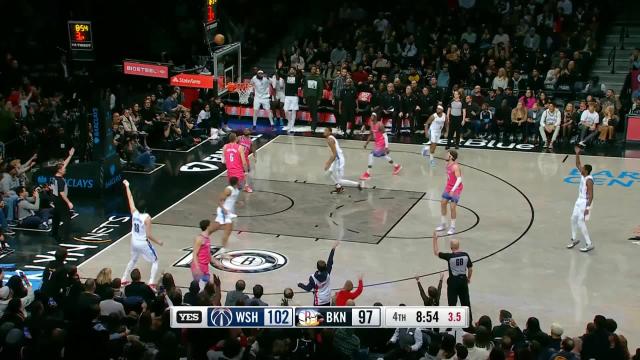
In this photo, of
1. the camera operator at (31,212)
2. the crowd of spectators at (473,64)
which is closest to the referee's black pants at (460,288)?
the camera operator at (31,212)

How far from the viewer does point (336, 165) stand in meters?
24.0

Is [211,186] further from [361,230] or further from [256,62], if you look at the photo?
[256,62]

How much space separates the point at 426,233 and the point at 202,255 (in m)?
5.97

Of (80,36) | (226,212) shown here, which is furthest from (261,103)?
(226,212)

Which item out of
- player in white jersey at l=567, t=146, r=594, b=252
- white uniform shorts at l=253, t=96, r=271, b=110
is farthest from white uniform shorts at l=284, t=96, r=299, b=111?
player in white jersey at l=567, t=146, r=594, b=252

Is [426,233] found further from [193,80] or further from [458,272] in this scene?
[193,80]

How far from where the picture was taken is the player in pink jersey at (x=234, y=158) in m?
22.5

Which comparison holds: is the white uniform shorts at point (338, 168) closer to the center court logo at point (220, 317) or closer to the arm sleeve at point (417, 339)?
the arm sleeve at point (417, 339)

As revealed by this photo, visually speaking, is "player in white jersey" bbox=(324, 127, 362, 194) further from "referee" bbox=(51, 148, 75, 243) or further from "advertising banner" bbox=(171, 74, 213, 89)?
"referee" bbox=(51, 148, 75, 243)

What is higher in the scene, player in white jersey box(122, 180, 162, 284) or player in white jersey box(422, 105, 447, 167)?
player in white jersey box(422, 105, 447, 167)

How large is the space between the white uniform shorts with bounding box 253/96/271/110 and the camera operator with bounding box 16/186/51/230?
35.2 feet

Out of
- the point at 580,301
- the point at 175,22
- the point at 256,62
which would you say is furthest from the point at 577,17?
the point at 580,301

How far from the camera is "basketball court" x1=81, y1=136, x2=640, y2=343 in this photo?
18250 mm

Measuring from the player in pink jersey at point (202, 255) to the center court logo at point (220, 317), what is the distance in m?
5.90
